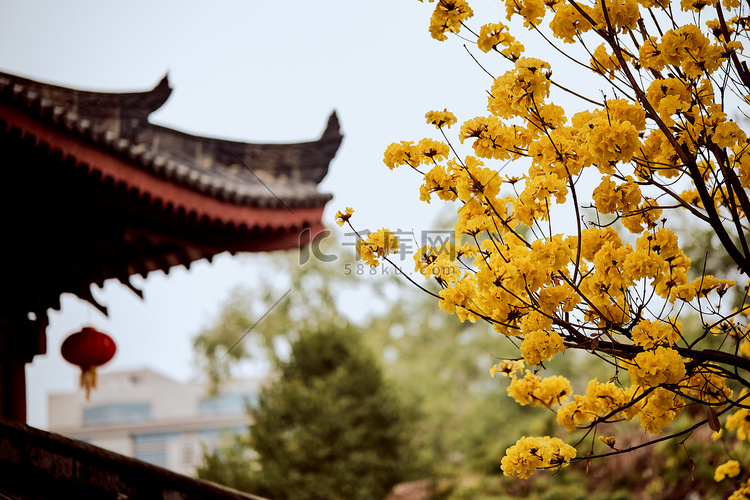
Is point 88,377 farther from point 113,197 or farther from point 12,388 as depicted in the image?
point 113,197

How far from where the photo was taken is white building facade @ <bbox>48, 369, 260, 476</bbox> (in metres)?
24.2

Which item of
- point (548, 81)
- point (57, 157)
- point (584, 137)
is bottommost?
point (584, 137)

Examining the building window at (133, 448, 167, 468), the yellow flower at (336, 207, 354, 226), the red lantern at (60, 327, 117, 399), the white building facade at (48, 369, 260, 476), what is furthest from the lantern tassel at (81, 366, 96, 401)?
the building window at (133, 448, 167, 468)

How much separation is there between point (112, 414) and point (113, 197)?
2812 centimetres

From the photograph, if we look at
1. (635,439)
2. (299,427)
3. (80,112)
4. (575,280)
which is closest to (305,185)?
(80,112)

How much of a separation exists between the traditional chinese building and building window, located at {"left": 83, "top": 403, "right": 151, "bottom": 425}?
26496 millimetres

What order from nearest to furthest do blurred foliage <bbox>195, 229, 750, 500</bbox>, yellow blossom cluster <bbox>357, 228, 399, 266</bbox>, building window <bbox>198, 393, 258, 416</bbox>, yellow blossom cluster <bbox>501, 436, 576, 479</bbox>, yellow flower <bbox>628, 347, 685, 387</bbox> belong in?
1. yellow flower <bbox>628, 347, 685, 387</bbox>
2. yellow blossom cluster <bbox>501, 436, 576, 479</bbox>
3. yellow blossom cluster <bbox>357, 228, 399, 266</bbox>
4. blurred foliage <bbox>195, 229, 750, 500</bbox>
5. building window <bbox>198, 393, 258, 416</bbox>

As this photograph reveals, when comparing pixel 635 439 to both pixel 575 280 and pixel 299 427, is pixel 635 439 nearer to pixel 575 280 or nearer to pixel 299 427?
pixel 299 427

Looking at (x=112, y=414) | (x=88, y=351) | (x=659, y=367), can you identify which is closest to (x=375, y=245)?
(x=659, y=367)

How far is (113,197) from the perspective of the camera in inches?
124

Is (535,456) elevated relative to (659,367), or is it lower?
lower

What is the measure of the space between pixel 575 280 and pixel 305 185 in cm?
249

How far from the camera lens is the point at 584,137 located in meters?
1.84

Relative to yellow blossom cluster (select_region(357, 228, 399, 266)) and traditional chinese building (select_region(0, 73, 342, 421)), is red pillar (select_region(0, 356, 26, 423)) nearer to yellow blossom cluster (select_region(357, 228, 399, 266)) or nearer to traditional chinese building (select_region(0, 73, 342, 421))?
traditional chinese building (select_region(0, 73, 342, 421))
